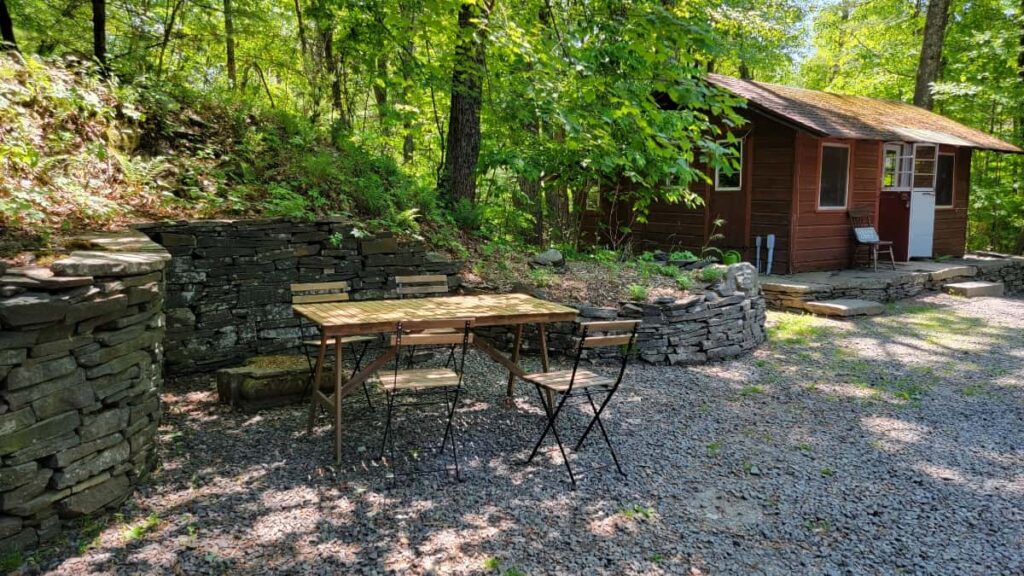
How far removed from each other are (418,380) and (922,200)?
506 inches

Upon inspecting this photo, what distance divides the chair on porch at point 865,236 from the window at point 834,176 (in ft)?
1.18

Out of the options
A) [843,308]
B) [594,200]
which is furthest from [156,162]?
[594,200]

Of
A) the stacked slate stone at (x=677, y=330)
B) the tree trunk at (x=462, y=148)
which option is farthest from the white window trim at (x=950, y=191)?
the tree trunk at (x=462, y=148)

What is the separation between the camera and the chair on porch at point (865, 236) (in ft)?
40.1

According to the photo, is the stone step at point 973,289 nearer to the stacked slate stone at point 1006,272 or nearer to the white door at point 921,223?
the stacked slate stone at point 1006,272

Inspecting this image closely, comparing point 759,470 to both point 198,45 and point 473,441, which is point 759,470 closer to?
point 473,441

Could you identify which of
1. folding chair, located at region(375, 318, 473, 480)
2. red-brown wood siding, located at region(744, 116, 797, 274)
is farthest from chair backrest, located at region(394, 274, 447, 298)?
red-brown wood siding, located at region(744, 116, 797, 274)

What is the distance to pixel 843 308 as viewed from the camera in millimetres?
9812

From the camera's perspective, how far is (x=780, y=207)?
11.7 m

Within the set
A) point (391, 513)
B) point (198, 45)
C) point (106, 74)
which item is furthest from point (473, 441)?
point (198, 45)

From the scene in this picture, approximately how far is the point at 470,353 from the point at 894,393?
13.4ft

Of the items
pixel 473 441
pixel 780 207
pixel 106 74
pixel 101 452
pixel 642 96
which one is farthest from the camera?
pixel 780 207

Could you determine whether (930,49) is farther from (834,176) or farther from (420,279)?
(420,279)

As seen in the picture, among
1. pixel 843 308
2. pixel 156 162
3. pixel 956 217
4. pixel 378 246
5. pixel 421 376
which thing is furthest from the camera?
pixel 956 217
